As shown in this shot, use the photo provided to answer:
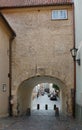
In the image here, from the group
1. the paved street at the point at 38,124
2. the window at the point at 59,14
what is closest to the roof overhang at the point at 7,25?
the window at the point at 59,14

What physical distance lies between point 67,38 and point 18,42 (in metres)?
3.18

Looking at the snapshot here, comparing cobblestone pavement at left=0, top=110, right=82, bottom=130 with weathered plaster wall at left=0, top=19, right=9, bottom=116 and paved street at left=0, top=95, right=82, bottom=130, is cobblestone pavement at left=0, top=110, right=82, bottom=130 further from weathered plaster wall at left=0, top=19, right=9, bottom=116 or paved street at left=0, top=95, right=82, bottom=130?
weathered plaster wall at left=0, top=19, right=9, bottom=116

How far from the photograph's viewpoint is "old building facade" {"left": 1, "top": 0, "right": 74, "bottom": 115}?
1975cm

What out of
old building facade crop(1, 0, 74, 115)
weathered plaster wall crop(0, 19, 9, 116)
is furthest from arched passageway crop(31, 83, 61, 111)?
weathered plaster wall crop(0, 19, 9, 116)

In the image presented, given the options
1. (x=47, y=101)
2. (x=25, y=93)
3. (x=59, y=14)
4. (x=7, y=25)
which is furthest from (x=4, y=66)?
(x=47, y=101)

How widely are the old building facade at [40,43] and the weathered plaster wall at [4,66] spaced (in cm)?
80

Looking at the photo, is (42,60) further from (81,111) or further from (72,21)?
(81,111)

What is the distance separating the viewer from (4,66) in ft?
60.9

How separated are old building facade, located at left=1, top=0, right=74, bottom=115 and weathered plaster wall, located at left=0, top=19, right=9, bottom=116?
2.63 ft

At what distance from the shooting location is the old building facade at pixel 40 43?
64.8 ft

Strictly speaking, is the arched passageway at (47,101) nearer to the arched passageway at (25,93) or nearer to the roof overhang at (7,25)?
the arched passageway at (25,93)

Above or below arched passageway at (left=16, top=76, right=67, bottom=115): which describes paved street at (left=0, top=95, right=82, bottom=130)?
below

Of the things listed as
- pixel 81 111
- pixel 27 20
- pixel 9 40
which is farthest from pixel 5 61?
pixel 81 111

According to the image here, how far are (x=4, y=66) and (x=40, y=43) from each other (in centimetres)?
298
